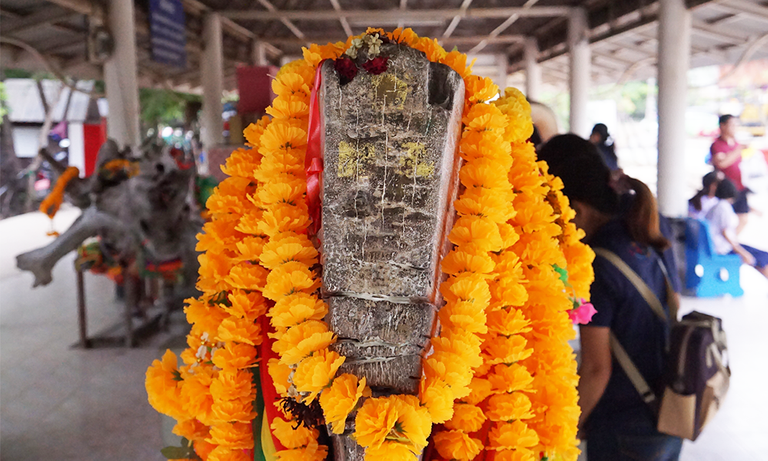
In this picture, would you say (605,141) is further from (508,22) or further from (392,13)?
(508,22)

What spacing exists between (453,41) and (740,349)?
357 inches

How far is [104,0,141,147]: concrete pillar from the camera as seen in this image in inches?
234

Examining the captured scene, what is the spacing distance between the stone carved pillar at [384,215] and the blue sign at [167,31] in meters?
6.28

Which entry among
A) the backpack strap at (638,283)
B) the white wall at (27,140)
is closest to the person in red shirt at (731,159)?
the backpack strap at (638,283)

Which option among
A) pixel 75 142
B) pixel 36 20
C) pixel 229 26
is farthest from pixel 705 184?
pixel 75 142

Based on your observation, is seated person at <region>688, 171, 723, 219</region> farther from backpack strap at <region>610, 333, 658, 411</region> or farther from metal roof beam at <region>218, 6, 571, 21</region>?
backpack strap at <region>610, 333, 658, 411</region>

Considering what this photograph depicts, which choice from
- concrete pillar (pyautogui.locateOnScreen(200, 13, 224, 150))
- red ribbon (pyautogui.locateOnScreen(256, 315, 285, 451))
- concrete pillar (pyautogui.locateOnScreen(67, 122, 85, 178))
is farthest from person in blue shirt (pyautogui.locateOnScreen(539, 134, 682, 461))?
concrete pillar (pyautogui.locateOnScreen(67, 122, 85, 178))

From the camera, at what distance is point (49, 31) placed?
23.5 feet

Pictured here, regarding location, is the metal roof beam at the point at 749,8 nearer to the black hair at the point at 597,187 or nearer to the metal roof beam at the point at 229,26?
the black hair at the point at 597,187

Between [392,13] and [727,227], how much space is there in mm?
6137

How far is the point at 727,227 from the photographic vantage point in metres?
6.35

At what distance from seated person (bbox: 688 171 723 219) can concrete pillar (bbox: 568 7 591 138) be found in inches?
122

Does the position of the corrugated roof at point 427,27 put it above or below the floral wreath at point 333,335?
above

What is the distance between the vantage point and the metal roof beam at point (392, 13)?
9.48 meters
